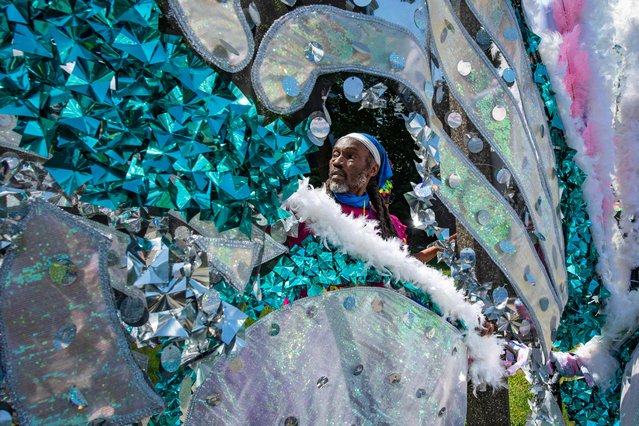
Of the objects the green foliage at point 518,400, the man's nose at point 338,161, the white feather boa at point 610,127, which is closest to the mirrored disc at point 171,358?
the man's nose at point 338,161

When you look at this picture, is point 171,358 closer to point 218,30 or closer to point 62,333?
point 62,333

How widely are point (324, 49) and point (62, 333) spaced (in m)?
0.64

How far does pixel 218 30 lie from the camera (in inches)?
40.6

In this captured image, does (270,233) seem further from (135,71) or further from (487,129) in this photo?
(487,129)

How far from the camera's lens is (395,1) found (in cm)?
127

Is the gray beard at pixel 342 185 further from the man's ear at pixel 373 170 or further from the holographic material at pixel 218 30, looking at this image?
the holographic material at pixel 218 30

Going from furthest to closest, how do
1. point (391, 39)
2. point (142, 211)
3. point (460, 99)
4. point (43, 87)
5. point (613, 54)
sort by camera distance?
1. point (613, 54)
2. point (460, 99)
3. point (391, 39)
4. point (142, 211)
5. point (43, 87)

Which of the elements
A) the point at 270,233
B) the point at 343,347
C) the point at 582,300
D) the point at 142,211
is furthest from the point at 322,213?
the point at 582,300

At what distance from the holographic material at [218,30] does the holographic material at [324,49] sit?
0.04 metres

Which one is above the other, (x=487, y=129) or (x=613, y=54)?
(x=613, y=54)

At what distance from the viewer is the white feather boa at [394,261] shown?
1254mm

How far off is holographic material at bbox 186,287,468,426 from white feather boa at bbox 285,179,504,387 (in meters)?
0.04

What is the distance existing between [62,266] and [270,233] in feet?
1.18

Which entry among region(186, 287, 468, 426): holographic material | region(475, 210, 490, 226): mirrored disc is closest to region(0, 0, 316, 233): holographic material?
region(186, 287, 468, 426): holographic material
